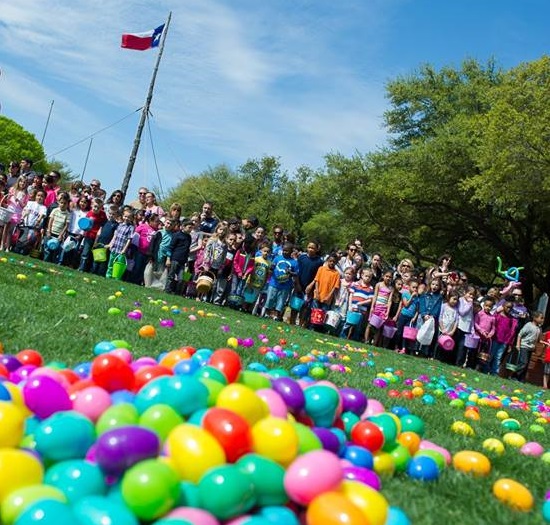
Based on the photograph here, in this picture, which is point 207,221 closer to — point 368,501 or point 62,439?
point 62,439

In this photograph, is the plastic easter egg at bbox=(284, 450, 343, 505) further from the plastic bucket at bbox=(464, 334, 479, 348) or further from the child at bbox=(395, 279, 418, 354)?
the plastic bucket at bbox=(464, 334, 479, 348)

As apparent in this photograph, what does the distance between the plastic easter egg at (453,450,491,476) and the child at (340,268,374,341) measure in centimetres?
952

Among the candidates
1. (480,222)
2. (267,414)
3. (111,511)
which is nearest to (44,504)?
(111,511)

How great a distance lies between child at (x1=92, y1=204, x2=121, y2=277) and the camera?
43.0ft

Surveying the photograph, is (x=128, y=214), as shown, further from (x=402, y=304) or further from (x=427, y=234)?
(x=427, y=234)

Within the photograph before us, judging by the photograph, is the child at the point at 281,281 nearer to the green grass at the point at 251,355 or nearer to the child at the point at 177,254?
the child at the point at 177,254

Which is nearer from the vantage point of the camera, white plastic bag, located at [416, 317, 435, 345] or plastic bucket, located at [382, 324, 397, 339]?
white plastic bag, located at [416, 317, 435, 345]

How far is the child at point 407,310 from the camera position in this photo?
12.8m

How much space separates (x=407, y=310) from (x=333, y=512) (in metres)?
11.2

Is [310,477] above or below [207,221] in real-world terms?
below

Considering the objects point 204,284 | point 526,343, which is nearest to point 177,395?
point 204,284

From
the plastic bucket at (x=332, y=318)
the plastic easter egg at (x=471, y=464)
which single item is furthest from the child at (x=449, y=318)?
the plastic easter egg at (x=471, y=464)

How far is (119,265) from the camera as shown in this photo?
13.0m

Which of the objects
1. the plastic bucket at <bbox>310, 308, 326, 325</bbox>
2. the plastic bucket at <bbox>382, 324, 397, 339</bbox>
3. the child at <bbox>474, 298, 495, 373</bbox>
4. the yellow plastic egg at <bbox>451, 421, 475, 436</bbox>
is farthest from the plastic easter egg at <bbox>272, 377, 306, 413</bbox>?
the child at <bbox>474, 298, 495, 373</bbox>
